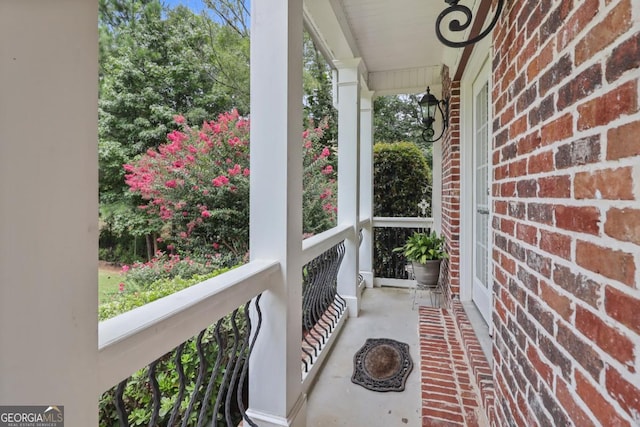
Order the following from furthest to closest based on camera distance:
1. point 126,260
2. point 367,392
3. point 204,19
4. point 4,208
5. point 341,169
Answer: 1. point 204,19
2. point 341,169
3. point 126,260
4. point 367,392
5. point 4,208

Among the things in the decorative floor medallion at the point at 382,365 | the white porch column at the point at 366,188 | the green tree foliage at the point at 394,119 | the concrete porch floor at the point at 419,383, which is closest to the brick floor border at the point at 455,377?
the concrete porch floor at the point at 419,383

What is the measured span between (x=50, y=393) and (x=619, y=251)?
3.80 ft

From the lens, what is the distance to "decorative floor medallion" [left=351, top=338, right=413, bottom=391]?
2.25 m

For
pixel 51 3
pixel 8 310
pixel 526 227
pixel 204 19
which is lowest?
pixel 8 310

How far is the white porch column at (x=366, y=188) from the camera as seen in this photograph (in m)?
4.48

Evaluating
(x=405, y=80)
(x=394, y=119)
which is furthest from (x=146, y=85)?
(x=394, y=119)

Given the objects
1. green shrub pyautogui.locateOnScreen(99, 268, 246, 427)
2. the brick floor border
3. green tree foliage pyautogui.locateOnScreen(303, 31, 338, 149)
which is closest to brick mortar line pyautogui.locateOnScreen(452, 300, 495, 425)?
the brick floor border

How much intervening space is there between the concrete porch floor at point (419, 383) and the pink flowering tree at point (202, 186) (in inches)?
73.2

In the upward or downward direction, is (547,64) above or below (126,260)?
above

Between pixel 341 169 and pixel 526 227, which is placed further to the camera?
pixel 341 169

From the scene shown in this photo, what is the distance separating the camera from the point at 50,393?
63 cm

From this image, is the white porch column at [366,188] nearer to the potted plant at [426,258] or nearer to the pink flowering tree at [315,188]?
the pink flowering tree at [315,188]

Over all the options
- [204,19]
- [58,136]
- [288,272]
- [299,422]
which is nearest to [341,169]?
[288,272]

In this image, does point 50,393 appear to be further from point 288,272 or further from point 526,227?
point 526,227
